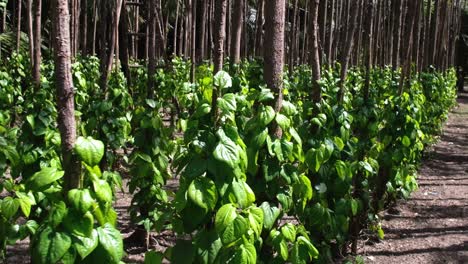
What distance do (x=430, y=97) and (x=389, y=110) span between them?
3.65 metres

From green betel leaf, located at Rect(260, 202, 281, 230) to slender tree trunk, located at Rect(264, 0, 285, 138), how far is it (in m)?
0.39

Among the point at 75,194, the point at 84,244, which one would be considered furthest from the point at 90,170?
the point at 84,244

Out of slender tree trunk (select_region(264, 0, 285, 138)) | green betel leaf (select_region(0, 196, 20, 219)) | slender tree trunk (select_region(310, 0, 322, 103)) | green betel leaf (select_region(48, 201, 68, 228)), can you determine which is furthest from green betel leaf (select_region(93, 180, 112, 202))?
slender tree trunk (select_region(310, 0, 322, 103))

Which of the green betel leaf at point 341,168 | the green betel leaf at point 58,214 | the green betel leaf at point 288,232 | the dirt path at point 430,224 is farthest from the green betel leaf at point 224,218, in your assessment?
the dirt path at point 430,224

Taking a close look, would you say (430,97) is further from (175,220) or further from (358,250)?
(175,220)

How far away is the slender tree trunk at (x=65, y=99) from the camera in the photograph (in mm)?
2145

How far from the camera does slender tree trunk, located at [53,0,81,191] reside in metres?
2.14

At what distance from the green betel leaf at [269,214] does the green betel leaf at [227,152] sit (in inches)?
20.8

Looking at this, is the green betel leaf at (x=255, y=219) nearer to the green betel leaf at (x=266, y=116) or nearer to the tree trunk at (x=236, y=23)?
the green betel leaf at (x=266, y=116)

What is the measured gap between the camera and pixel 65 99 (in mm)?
2145

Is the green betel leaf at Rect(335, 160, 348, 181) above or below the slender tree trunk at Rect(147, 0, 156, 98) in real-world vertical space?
below

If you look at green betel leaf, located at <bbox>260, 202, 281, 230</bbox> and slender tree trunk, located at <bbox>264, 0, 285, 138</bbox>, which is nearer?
green betel leaf, located at <bbox>260, 202, 281, 230</bbox>

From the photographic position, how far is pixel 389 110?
17.2 feet

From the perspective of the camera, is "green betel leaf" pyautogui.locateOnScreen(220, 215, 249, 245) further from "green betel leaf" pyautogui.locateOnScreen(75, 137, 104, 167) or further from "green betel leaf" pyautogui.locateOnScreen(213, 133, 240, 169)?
"green betel leaf" pyautogui.locateOnScreen(75, 137, 104, 167)
